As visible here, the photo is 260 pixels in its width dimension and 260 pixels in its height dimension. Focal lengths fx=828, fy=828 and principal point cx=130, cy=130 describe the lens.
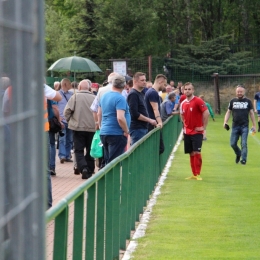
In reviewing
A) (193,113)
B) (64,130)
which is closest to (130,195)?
(193,113)

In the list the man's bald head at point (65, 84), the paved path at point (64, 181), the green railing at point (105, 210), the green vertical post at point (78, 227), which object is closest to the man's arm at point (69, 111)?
Result: the paved path at point (64, 181)

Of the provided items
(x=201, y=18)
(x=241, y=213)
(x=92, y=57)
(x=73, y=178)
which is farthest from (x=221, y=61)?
(x=241, y=213)

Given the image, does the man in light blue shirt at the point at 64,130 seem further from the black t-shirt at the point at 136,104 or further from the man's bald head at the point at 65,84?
the black t-shirt at the point at 136,104

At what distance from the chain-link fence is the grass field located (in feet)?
16.3

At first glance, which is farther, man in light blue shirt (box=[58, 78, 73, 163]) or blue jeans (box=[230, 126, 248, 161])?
blue jeans (box=[230, 126, 248, 161])

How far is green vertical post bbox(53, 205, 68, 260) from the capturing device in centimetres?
377

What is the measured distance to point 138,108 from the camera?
13.3 m

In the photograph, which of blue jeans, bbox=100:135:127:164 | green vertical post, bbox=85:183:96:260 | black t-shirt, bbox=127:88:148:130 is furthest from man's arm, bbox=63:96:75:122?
green vertical post, bbox=85:183:96:260

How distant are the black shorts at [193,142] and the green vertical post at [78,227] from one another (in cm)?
1106

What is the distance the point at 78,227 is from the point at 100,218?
1239 millimetres

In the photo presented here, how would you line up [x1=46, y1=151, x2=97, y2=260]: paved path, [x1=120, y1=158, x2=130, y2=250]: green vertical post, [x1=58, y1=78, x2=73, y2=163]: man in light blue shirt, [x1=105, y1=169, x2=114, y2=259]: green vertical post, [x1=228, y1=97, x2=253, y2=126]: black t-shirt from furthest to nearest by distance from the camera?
1. [x1=228, y1=97, x2=253, y2=126]: black t-shirt
2. [x1=58, y1=78, x2=73, y2=163]: man in light blue shirt
3. [x1=46, y1=151, x2=97, y2=260]: paved path
4. [x1=120, y1=158, x2=130, y2=250]: green vertical post
5. [x1=105, y1=169, x2=114, y2=259]: green vertical post

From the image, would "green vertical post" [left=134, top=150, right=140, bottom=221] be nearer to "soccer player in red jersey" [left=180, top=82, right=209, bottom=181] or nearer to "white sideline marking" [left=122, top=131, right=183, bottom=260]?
"white sideline marking" [left=122, top=131, right=183, bottom=260]

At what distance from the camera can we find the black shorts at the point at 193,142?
15.6m

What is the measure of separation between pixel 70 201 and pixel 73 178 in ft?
35.2
